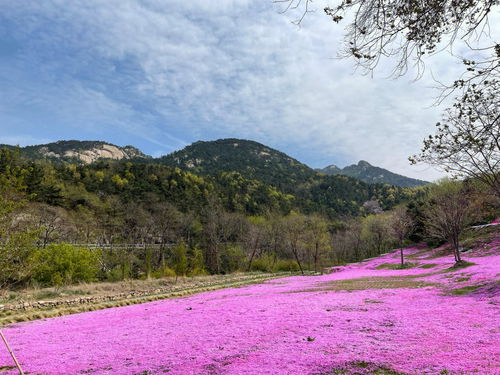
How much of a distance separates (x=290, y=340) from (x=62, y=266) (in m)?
26.7

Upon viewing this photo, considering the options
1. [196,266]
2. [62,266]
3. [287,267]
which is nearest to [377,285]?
[62,266]

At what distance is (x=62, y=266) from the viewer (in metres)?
27.4

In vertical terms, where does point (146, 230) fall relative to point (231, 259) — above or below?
above

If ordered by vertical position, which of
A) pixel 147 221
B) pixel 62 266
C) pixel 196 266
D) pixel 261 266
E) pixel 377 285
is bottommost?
pixel 261 266

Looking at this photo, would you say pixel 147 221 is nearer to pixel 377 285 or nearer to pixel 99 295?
pixel 99 295

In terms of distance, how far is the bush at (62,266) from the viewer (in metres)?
26.4

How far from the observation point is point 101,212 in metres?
55.8

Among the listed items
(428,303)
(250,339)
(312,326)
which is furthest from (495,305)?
(250,339)

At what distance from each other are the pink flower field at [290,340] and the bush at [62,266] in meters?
14.5

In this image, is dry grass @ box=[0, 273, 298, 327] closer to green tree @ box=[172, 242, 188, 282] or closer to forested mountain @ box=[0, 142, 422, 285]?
forested mountain @ box=[0, 142, 422, 285]

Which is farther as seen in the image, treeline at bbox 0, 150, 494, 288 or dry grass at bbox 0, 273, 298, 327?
treeline at bbox 0, 150, 494, 288

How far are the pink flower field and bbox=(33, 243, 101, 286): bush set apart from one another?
14.5m

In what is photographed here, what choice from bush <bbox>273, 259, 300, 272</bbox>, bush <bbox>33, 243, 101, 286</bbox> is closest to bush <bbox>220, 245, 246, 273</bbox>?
bush <bbox>273, 259, 300, 272</bbox>

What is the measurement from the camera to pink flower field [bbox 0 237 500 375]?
5660mm
